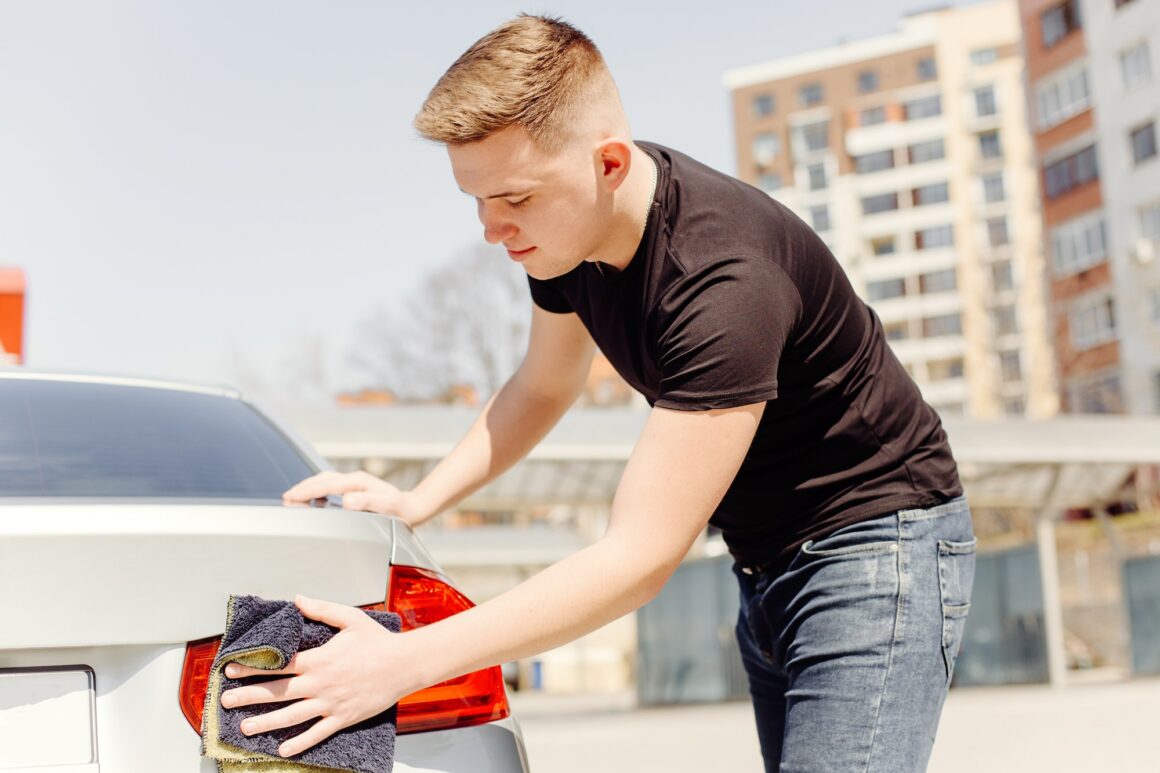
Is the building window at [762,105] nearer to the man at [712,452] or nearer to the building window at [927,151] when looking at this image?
the building window at [927,151]

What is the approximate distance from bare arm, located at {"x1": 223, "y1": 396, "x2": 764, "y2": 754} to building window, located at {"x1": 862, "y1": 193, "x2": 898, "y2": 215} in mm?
79736

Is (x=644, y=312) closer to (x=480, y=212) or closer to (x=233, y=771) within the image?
(x=480, y=212)

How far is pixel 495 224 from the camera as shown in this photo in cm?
216

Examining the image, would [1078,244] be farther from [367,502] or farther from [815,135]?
[367,502]

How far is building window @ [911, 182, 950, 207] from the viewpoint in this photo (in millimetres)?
77094

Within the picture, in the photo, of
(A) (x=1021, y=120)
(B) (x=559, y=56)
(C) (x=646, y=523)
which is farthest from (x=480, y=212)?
(A) (x=1021, y=120)

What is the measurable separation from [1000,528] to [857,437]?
40.2 meters

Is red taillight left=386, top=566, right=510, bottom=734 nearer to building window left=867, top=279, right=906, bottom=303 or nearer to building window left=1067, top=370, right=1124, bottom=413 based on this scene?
building window left=1067, top=370, right=1124, bottom=413

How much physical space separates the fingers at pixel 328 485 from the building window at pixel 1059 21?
48012 millimetres

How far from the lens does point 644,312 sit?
2254mm

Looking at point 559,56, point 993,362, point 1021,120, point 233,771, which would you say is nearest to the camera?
point 233,771

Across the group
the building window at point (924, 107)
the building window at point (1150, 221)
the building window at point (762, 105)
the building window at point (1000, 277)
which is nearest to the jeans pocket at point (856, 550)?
the building window at point (1150, 221)

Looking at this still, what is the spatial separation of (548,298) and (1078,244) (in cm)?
4619

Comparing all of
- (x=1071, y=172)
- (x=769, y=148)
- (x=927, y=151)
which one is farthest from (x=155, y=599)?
(x=769, y=148)
